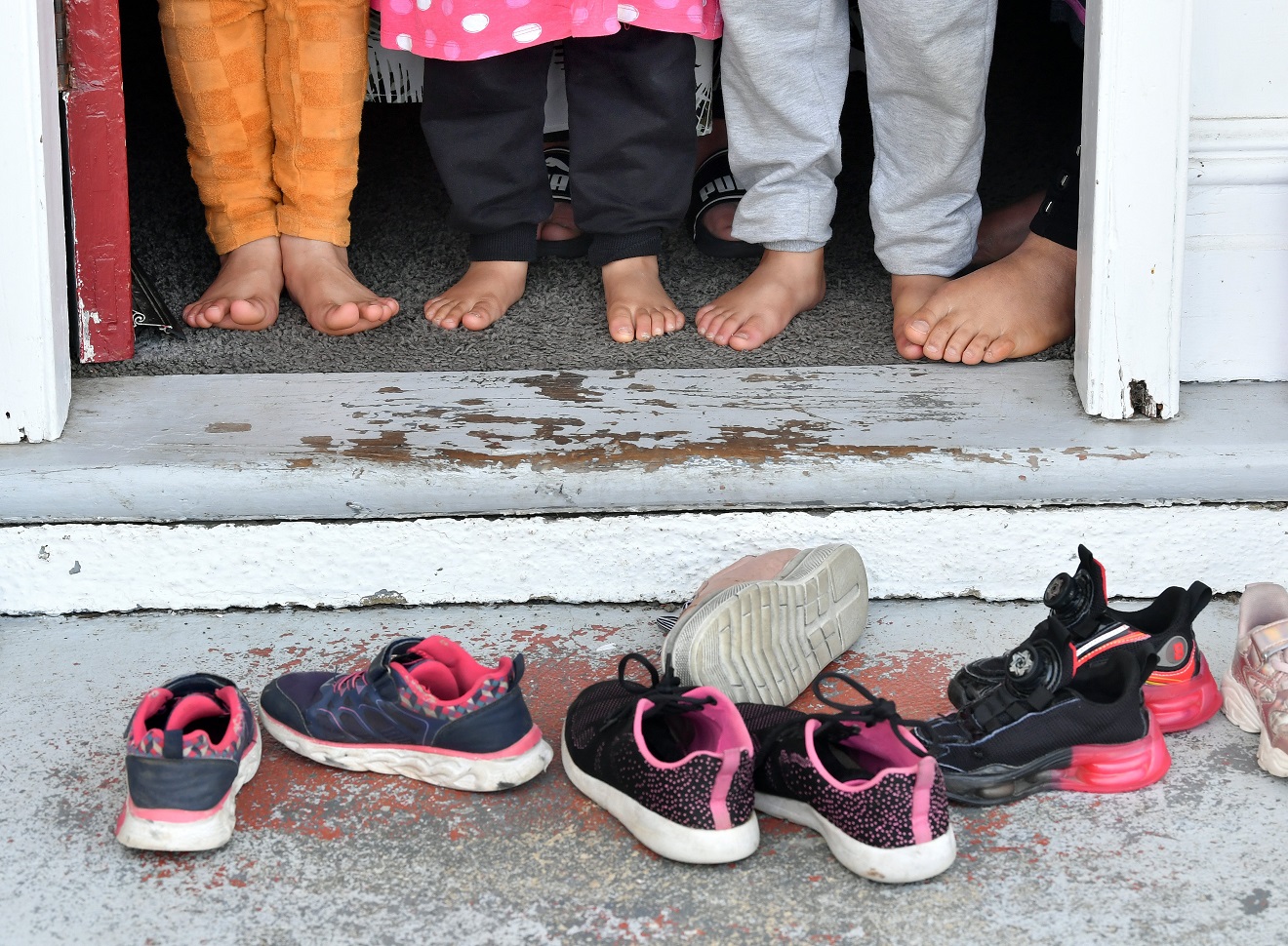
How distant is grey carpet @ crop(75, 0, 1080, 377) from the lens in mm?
1641

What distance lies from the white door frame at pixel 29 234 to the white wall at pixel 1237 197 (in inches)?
52.4

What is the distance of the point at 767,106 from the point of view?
167cm

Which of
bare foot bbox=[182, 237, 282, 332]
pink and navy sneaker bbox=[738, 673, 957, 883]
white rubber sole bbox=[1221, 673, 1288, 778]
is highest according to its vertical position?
bare foot bbox=[182, 237, 282, 332]

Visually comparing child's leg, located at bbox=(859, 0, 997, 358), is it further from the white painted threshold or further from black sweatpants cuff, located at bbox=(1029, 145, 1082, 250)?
the white painted threshold

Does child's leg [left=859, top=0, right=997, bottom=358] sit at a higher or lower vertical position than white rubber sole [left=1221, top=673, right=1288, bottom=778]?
higher

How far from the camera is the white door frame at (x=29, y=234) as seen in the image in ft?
4.39

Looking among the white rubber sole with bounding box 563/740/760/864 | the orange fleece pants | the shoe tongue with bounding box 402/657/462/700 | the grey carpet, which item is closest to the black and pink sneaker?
the white rubber sole with bounding box 563/740/760/864

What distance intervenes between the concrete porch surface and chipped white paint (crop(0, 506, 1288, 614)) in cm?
19

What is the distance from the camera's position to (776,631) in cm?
118

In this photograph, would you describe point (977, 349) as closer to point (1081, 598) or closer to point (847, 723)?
point (1081, 598)

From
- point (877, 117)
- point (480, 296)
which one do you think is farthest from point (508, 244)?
point (877, 117)

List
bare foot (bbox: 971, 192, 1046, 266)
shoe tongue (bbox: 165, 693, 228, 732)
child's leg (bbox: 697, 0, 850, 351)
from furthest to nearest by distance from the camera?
bare foot (bbox: 971, 192, 1046, 266), child's leg (bbox: 697, 0, 850, 351), shoe tongue (bbox: 165, 693, 228, 732)

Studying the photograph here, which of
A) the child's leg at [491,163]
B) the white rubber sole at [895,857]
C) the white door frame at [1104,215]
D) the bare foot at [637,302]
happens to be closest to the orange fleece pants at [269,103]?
the child's leg at [491,163]

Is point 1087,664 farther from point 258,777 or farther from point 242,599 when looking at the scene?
point 242,599
